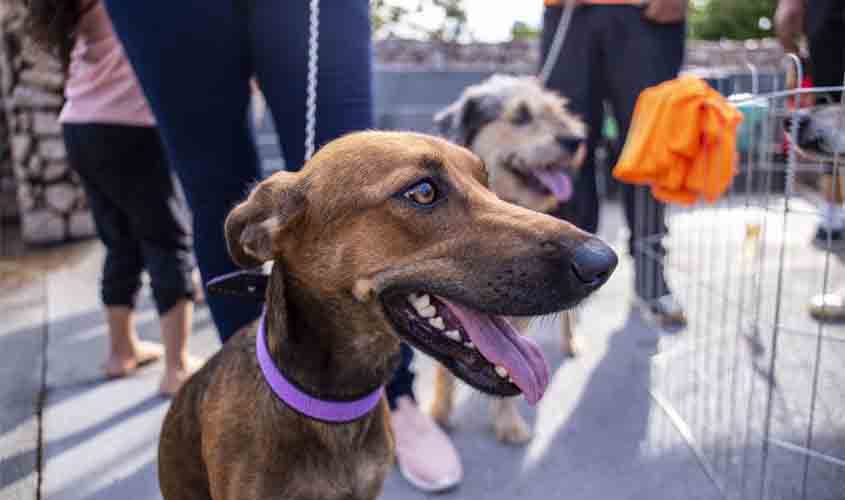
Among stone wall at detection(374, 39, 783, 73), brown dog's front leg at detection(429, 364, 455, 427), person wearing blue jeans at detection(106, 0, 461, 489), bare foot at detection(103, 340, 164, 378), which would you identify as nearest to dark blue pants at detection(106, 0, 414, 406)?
person wearing blue jeans at detection(106, 0, 461, 489)

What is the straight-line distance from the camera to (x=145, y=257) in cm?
304

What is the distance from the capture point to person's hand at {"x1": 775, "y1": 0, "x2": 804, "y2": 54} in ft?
13.3

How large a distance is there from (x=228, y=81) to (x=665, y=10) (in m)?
2.59

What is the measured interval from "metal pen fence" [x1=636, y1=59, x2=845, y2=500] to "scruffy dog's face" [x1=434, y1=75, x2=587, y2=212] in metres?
0.68

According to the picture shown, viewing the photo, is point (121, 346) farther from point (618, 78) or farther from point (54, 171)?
point (54, 171)

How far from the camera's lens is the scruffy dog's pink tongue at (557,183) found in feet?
11.6

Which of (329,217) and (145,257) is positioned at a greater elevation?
(329,217)

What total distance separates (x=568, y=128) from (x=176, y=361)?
2.38 m

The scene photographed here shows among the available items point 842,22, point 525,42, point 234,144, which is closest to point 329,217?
point 234,144

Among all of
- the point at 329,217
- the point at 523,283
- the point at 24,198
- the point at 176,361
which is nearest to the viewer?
the point at 523,283

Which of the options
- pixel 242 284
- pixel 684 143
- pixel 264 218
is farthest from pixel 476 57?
pixel 264 218

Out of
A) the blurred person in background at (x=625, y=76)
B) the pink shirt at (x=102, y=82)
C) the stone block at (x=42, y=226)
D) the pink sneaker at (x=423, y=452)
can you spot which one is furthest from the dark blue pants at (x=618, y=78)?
the stone block at (x=42, y=226)

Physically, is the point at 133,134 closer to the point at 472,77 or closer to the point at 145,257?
the point at 145,257

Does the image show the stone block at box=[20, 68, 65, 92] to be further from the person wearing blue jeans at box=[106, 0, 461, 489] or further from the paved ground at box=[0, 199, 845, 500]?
the person wearing blue jeans at box=[106, 0, 461, 489]
